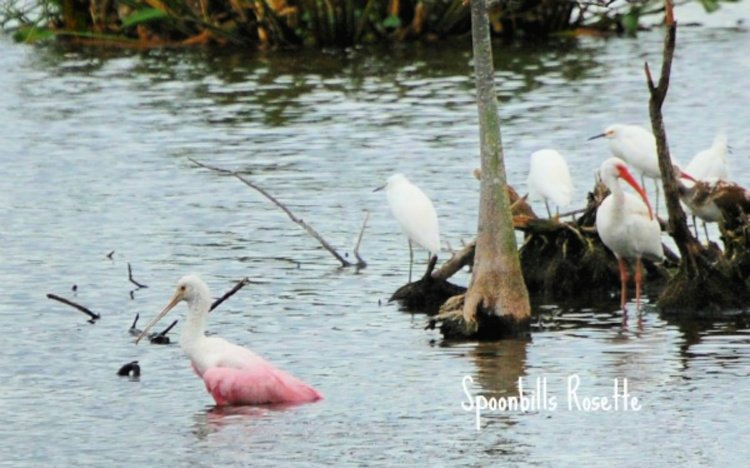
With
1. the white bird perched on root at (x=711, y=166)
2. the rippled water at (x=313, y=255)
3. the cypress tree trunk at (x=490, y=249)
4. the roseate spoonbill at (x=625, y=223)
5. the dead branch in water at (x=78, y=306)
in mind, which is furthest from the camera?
the white bird perched on root at (x=711, y=166)

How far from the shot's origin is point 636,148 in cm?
1933

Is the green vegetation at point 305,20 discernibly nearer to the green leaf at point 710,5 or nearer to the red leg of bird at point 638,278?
the green leaf at point 710,5

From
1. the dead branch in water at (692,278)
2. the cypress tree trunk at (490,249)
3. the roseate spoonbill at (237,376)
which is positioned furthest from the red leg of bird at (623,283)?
the roseate spoonbill at (237,376)

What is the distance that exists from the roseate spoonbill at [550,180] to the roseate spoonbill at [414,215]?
3.87 ft

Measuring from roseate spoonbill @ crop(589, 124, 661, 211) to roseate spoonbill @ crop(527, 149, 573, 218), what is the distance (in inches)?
46.9

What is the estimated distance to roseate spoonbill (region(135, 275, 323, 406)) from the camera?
1275 centimetres

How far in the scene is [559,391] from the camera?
13055 millimetres

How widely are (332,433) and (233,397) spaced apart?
36.0 inches

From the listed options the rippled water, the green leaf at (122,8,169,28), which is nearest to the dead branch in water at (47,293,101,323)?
the rippled water

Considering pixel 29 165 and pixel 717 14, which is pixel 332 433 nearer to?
pixel 29 165

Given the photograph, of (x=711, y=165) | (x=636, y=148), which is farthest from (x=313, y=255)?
(x=711, y=165)

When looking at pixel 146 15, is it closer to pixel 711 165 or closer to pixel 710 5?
pixel 710 5

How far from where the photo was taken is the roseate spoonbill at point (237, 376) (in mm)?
12750

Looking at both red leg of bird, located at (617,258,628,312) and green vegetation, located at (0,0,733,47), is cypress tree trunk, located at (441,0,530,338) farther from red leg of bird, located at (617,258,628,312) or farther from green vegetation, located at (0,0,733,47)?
green vegetation, located at (0,0,733,47)
